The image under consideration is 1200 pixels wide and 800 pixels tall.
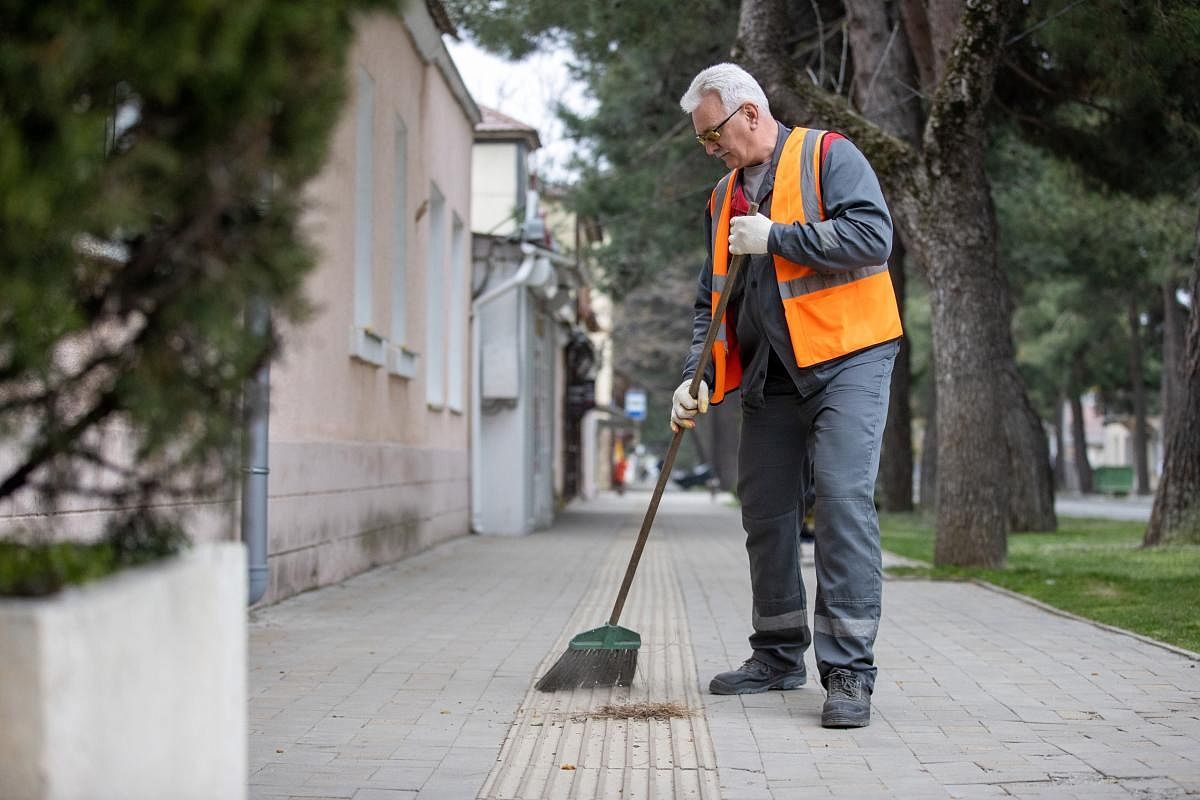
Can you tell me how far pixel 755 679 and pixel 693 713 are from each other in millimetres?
501

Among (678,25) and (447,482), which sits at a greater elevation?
(678,25)

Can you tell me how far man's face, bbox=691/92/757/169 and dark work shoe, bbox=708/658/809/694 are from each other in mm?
1811

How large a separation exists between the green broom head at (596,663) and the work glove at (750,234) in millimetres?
1440

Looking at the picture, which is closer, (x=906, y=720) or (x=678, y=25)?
(x=906, y=720)

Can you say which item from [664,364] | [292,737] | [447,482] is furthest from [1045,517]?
[664,364]

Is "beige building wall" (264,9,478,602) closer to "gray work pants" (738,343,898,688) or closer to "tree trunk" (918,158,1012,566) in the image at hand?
"gray work pants" (738,343,898,688)

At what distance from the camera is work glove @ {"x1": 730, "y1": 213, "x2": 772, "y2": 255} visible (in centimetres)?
489

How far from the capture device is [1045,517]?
18.6 meters

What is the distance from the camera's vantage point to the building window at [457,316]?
1650cm

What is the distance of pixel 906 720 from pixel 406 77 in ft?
31.5

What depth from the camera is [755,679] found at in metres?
5.38

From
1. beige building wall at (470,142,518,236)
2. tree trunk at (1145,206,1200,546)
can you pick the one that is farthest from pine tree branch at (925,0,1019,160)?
beige building wall at (470,142,518,236)

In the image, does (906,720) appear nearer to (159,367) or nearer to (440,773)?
(440,773)

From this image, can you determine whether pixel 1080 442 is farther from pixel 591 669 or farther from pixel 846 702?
pixel 846 702
